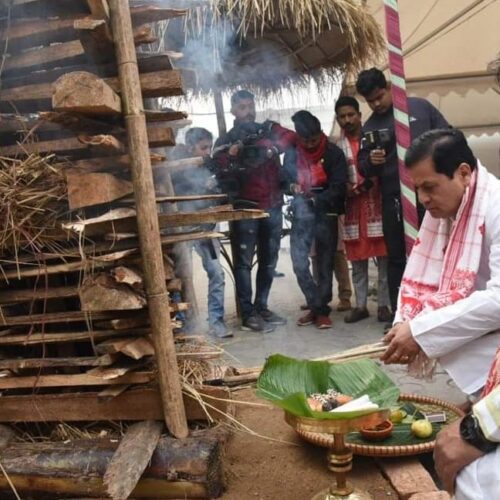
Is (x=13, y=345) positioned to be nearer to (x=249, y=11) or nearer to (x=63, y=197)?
(x=63, y=197)

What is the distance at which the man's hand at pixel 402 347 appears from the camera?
269cm

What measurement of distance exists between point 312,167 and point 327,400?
3.61 metres

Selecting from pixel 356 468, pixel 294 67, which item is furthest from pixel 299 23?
pixel 356 468

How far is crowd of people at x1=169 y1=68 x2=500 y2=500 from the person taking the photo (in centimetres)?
268

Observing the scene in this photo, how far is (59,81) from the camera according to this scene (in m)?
2.58

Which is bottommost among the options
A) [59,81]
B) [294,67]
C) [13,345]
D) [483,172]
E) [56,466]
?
[56,466]

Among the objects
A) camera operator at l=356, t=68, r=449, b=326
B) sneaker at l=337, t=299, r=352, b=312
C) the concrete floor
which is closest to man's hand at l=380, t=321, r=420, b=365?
the concrete floor

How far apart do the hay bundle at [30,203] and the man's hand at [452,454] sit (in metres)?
2.18

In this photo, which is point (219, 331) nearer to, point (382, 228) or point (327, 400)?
point (382, 228)

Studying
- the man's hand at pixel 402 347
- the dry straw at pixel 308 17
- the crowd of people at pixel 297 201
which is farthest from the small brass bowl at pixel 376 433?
the dry straw at pixel 308 17

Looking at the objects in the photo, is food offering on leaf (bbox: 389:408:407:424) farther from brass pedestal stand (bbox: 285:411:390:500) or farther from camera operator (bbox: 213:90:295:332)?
camera operator (bbox: 213:90:295:332)

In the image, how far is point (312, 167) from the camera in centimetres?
585

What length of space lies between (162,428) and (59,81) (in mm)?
1827

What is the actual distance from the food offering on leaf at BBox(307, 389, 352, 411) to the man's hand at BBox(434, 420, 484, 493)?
2.72ft
